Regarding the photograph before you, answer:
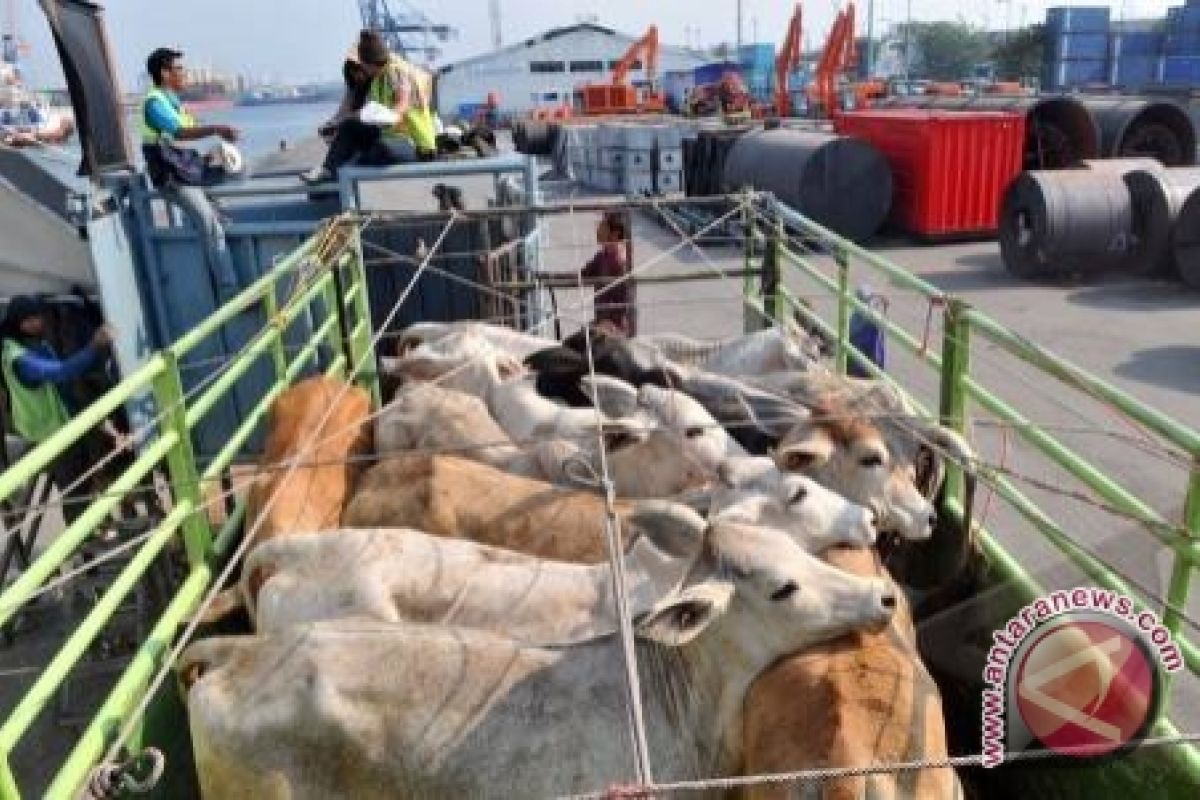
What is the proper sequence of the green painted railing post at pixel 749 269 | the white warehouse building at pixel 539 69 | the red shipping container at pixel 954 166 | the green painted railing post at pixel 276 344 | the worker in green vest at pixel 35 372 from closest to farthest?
the green painted railing post at pixel 276 344 → the worker in green vest at pixel 35 372 → the green painted railing post at pixel 749 269 → the red shipping container at pixel 954 166 → the white warehouse building at pixel 539 69

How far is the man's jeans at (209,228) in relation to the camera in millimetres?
8477

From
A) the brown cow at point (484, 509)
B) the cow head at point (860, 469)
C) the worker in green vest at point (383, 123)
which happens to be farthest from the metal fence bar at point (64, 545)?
the worker in green vest at point (383, 123)

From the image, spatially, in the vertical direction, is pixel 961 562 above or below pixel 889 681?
below

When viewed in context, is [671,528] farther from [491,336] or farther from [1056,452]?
[491,336]

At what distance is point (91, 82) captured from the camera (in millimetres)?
8180

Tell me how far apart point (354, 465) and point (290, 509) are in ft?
2.50

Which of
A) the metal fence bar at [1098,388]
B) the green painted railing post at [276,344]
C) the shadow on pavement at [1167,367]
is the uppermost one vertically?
the metal fence bar at [1098,388]

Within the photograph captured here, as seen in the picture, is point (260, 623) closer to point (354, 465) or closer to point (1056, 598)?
point (354, 465)

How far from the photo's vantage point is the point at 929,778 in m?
2.77

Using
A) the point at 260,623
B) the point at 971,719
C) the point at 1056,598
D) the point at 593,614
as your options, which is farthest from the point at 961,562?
the point at 260,623

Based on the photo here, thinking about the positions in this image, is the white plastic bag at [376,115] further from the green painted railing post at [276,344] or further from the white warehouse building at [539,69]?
the white warehouse building at [539,69]

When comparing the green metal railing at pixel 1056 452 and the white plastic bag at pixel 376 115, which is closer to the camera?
the green metal railing at pixel 1056 452

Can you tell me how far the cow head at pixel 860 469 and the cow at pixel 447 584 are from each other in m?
0.77

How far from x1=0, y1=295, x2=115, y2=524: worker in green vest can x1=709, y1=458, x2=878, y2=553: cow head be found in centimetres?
464
